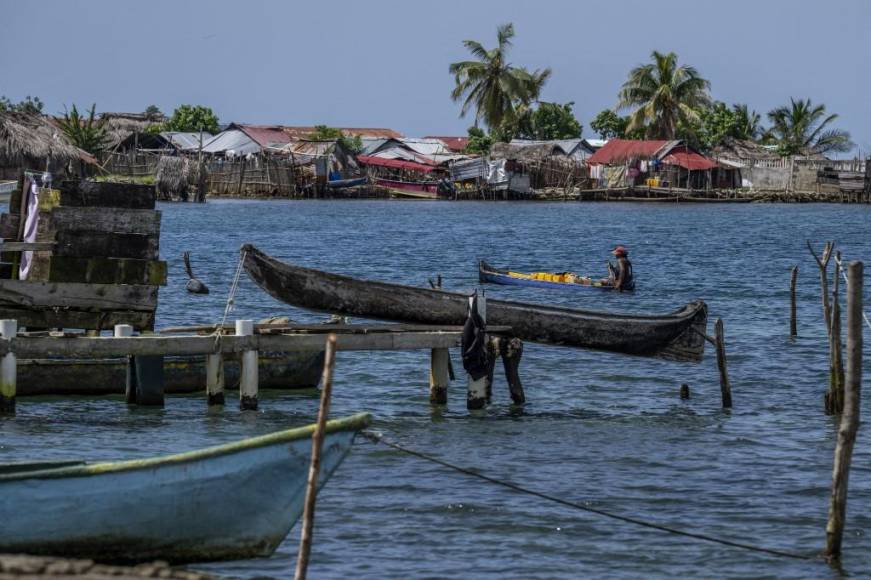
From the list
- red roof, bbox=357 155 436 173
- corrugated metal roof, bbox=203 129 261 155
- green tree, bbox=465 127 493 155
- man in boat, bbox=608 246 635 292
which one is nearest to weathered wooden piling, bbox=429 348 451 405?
man in boat, bbox=608 246 635 292

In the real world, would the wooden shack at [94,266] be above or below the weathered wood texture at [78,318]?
above

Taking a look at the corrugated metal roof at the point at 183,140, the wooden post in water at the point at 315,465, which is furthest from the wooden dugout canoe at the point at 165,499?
the corrugated metal roof at the point at 183,140

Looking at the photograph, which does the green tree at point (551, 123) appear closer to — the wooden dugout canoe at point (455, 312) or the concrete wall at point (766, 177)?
the concrete wall at point (766, 177)

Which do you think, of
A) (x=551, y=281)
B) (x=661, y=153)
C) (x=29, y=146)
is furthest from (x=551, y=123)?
(x=551, y=281)

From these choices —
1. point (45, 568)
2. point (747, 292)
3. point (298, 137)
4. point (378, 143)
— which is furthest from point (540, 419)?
point (298, 137)

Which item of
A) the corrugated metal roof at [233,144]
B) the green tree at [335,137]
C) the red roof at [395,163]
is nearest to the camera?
the corrugated metal roof at [233,144]

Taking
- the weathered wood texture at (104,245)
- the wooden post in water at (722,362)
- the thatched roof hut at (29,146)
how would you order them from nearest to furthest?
the weathered wood texture at (104,245), the wooden post in water at (722,362), the thatched roof hut at (29,146)

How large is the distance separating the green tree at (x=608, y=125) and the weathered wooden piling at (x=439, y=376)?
9617 cm

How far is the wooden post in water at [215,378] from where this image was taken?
16578 millimetres

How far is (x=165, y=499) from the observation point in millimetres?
9930

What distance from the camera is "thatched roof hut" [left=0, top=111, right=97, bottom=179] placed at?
6334 cm

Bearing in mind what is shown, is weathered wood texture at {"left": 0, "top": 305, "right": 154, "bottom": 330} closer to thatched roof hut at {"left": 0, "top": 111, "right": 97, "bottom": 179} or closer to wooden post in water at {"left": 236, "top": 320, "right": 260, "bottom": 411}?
wooden post in water at {"left": 236, "top": 320, "right": 260, "bottom": 411}

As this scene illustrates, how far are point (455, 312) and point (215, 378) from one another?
3561mm

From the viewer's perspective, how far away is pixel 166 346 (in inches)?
621
